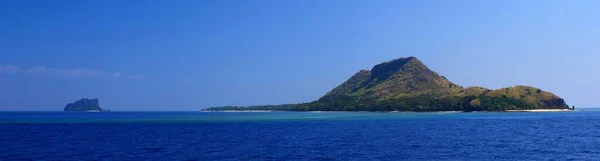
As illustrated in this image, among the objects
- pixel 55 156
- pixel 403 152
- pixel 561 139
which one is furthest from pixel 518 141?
pixel 55 156

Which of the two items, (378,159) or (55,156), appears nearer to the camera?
(378,159)

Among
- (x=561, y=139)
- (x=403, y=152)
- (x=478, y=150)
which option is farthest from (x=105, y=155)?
(x=561, y=139)

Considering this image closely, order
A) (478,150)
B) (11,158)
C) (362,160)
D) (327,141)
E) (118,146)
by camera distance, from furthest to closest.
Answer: (327,141)
(118,146)
(478,150)
(11,158)
(362,160)

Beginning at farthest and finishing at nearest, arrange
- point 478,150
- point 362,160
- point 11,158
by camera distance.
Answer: point 478,150 → point 11,158 → point 362,160

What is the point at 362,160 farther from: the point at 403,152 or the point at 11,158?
the point at 11,158

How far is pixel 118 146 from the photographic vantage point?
70375 millimetres

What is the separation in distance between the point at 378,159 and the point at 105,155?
2911cm

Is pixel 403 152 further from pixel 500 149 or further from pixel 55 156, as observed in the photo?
pixel 55 156

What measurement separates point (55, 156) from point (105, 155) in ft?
17.2

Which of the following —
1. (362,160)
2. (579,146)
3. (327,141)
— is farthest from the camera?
(327,141)

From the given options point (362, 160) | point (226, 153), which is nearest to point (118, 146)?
point (226, 153)

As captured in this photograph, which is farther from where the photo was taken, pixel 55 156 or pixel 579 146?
pixel 579 146

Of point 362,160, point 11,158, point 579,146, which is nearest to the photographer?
point 362,160

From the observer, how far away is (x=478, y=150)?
6194 centimetres
